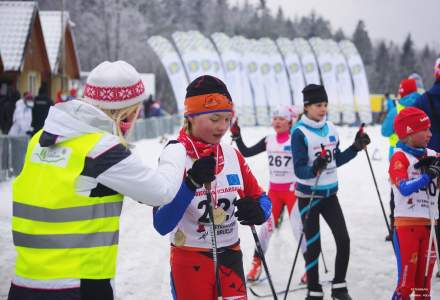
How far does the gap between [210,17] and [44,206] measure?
3667 inches

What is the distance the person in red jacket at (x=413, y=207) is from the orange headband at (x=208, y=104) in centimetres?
165

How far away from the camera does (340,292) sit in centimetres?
490

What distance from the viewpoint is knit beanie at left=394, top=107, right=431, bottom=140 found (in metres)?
4.13

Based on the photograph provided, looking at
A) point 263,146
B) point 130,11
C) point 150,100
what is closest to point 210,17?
point 130,11

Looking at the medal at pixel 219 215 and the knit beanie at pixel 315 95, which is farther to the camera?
the knit beanie at pixel 315 95

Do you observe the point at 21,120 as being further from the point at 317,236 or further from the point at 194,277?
the point at 194,277

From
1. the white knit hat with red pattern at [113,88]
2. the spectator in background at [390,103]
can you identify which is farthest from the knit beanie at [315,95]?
the spectator in background at [390,103]

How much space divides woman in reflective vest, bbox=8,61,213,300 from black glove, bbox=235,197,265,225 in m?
0.76

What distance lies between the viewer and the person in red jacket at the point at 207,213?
3133mm

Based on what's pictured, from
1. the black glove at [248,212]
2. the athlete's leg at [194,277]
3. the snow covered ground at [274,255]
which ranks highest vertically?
the black glove at [248,212]

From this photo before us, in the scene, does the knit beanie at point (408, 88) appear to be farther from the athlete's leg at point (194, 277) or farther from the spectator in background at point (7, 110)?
Answer: the spectator in background at point (7, 110)

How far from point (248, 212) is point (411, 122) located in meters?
1.80

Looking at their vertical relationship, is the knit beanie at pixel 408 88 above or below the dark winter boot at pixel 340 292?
above

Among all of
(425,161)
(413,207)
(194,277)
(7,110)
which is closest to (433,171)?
(425,161)
